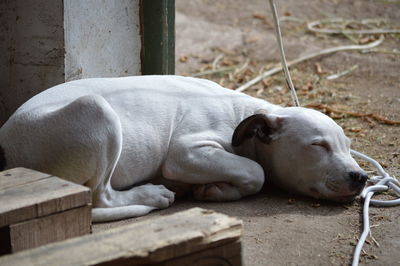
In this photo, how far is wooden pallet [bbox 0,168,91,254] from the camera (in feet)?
11.6

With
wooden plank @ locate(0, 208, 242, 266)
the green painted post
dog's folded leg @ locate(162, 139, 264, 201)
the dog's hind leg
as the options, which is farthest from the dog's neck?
wooden plank @ locate(0, 208, 242, 266)

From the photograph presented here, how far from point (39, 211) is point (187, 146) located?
1.47 metres

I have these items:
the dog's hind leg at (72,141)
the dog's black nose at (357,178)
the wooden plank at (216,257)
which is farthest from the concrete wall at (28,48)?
the wooden plank at (216,257)

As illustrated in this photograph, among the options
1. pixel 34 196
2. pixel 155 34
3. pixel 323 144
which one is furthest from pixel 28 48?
pixel 323 144

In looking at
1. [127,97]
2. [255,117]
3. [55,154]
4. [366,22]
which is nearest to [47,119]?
[55,154]

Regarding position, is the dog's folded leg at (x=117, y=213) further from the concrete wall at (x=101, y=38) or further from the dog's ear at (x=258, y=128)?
the concrete wall at (x=101, y=38)

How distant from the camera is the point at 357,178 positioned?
186 inches

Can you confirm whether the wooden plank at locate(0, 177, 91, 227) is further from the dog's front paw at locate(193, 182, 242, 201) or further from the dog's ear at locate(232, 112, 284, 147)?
the dog's ear at locate(232, 112, 284, 147)

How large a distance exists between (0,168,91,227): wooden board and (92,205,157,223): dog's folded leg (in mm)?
596

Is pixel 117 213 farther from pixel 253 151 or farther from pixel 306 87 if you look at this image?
pixel 306 87

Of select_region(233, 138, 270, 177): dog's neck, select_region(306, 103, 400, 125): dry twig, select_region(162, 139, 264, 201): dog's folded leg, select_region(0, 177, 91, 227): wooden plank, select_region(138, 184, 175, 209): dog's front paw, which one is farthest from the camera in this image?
select_region(306, 103, 400, 125): dry twig

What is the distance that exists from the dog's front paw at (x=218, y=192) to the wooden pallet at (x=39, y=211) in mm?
1205

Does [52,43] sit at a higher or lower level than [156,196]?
higher

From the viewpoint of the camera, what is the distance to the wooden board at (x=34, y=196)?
3532 millimetres
